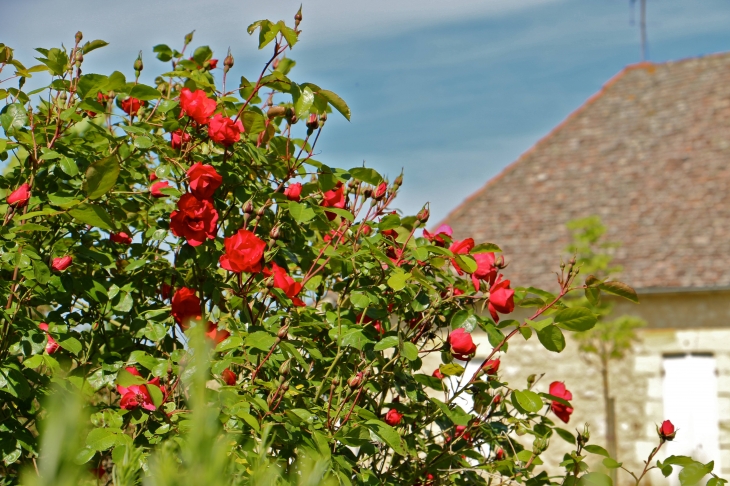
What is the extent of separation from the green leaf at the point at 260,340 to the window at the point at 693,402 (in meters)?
9.91

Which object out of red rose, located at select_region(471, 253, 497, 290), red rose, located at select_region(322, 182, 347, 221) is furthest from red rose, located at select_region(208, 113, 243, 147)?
red rose, located at select_region(471, 253, 497, 290)

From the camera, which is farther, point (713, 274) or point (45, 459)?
point (713, 274)

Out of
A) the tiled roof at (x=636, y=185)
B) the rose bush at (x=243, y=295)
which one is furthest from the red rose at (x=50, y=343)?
the tiled roof at (x=636, y=185)

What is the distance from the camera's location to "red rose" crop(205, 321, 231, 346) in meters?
2.03

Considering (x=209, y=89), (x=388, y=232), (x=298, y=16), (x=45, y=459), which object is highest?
(x=298, y=16)

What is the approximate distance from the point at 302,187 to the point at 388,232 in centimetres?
28

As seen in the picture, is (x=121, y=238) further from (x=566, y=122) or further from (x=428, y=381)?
(x=566, y=122)

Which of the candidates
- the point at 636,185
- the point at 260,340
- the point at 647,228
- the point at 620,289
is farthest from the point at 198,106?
the point at 636,185

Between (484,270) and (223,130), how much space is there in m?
0.80

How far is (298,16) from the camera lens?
7.65 ft

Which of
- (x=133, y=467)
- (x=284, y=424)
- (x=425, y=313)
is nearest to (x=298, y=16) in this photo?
(x=425, y=313)

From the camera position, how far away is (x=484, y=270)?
2.25 metres

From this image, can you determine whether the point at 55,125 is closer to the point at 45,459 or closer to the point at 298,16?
the point at 298,16

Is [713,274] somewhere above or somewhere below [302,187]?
above
